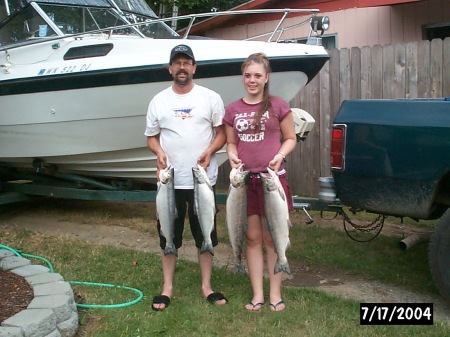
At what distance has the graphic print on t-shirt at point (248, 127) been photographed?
412 cm

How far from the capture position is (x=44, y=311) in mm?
3758

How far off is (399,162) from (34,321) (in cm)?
258

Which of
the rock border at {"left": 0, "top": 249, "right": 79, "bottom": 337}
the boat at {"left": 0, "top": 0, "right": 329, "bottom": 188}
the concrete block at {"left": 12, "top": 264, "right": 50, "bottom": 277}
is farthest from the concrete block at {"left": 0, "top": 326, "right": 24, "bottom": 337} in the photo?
the boat at {"left": 0, "top": 0, "right": 329, "bottom": 188}

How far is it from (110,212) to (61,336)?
4.25 m

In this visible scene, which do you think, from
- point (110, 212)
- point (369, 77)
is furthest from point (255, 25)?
point (110, 212)

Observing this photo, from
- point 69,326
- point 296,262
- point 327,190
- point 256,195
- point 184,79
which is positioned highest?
point 184,79

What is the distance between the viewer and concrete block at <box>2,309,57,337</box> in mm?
3562

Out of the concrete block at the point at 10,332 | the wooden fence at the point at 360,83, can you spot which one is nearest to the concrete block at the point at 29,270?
the concrete block at the point at 10,332

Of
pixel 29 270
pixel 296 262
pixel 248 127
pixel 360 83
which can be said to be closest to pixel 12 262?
pixel 29 270

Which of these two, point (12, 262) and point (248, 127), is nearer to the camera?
point (248, 127)

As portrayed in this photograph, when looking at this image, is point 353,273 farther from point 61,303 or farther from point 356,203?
point 61,303

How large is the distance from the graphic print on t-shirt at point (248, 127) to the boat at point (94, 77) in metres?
1.92

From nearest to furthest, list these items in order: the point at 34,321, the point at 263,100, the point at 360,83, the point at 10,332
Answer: the point at 10,332, the point at 34,321, the point at 263,100, the point at 360,83
